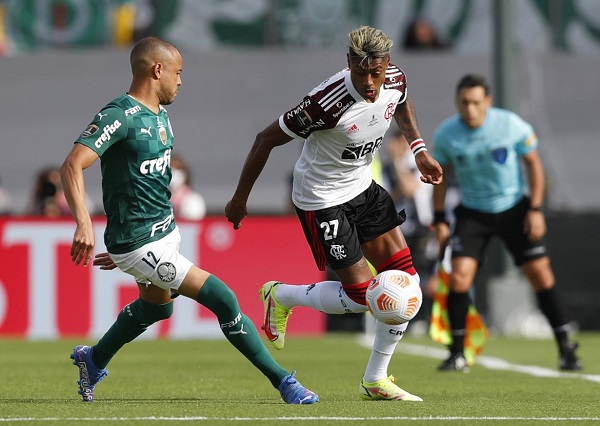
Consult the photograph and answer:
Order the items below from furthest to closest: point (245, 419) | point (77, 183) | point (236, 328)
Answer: point (236, 328) < point (77, 183) < point (245, 419)

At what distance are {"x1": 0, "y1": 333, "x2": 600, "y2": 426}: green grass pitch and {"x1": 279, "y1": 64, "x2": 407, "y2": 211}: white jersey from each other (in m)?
1.26

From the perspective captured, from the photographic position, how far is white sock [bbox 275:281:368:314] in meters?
8.56

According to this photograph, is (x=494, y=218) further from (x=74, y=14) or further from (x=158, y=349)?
(x=74, y=14)

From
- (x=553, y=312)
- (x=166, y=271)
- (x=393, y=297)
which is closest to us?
(x=166, y=271)

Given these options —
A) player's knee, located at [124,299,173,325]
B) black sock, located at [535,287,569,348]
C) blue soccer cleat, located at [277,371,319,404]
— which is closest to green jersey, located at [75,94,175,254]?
player's knee, located at [124,299,173,325]

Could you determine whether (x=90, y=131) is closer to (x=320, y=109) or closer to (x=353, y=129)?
(x=320, y=109)

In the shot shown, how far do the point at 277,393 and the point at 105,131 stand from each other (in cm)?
224

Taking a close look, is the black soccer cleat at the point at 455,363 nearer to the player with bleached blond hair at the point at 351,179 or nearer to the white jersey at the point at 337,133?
the player with bleached blond hair at the point at 351,179

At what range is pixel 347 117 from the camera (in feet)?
26.3

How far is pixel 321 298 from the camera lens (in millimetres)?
8680

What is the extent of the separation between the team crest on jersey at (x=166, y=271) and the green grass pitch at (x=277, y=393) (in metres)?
0.72

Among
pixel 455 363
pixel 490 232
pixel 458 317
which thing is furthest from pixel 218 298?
pixel 490 232

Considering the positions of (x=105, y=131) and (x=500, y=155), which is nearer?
(x=105, y=131)

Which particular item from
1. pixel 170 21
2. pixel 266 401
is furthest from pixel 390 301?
pixel 170 21
